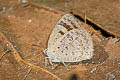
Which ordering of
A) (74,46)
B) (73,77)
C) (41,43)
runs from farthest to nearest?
(41,43) → (74,46) → (73,77)

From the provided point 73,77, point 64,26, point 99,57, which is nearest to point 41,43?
point 64,26

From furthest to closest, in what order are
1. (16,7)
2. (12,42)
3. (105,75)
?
(16,7)
(12,42)
(105,75)

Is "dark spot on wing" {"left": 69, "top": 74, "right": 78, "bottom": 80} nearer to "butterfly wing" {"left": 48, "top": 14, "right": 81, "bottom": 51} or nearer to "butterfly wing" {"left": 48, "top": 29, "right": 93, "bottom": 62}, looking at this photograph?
"butterfly wing" {"left": 48, "top": 29, "right": 93, "bottom": 62}

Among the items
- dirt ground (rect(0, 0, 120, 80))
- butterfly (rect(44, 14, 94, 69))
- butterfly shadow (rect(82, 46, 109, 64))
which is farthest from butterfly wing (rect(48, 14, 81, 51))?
butterfly shadow (rect(82, 46, 109, 64))

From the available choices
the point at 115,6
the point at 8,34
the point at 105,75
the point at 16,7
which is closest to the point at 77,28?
the point at 105,75

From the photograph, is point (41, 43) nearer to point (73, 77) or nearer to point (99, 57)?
point (99, 57)

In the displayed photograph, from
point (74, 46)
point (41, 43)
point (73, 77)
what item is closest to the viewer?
point (73, 77)

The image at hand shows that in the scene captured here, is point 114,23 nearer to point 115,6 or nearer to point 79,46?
point 115,6
